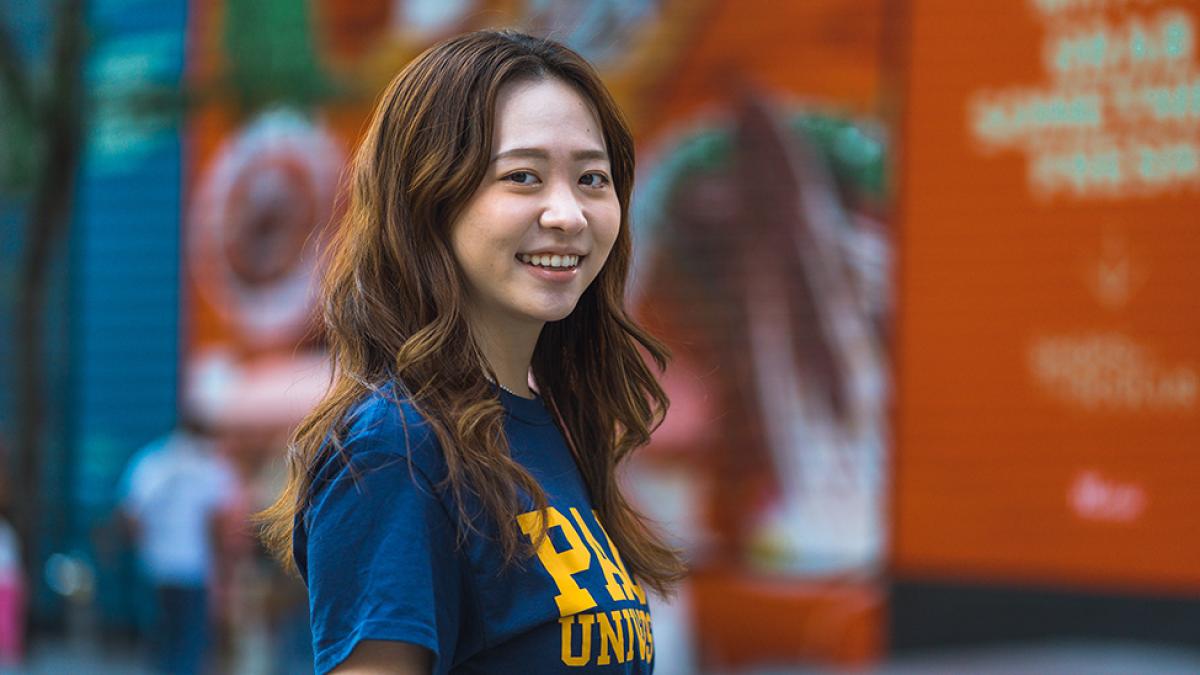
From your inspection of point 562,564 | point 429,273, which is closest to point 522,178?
point 429,273

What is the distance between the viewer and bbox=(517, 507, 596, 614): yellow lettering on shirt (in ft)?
6.29

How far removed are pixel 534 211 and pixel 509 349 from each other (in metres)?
0.23

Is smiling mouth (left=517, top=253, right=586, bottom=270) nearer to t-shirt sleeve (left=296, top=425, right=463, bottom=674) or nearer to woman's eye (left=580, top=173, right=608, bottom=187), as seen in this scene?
woman's eye (left=580, top=173, right=608, bottom=187)

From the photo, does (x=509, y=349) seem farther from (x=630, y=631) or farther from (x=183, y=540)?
(x=183, y=540)

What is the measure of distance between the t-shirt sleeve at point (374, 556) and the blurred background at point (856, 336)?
6.10 meters

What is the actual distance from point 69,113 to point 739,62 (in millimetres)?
4295

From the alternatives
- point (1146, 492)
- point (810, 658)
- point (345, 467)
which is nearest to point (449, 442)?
point (345, 467)

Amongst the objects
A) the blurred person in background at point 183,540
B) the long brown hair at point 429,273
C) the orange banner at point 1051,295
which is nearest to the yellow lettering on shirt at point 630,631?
the long brown hair at point 429,273

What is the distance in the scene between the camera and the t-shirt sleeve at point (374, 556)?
1.75m

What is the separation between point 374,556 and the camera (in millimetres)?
1765

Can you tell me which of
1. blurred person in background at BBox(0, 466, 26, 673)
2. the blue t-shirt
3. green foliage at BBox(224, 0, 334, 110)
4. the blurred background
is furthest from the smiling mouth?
green foliage at BBox(224, 0, 334, 110)

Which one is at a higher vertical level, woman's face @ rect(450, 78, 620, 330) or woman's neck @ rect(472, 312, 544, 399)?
woman's face @ rect(450, 78, 620, 330)

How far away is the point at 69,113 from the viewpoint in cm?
901

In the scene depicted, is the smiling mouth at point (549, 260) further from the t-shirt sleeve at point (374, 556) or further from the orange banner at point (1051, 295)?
the orange banner at point (1051, 295)
